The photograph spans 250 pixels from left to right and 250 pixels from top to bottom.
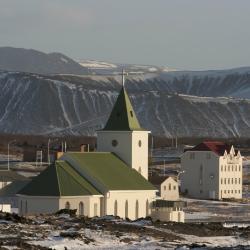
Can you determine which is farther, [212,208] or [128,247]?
[212,208]

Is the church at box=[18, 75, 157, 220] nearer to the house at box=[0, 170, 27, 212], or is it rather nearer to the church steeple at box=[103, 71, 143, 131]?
the church steeple at box=[103, 71, 143, 131]

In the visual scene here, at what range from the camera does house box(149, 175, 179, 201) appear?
99.4m

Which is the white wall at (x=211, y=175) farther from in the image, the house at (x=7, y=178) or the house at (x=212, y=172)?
the house at (x=7, y=178)

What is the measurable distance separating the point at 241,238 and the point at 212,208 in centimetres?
4798

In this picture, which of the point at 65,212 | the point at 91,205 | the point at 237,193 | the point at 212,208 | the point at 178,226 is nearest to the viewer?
the point at 178,226

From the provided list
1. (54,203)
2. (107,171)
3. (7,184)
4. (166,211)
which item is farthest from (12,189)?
(54,203)

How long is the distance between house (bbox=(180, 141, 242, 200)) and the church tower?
33621mm

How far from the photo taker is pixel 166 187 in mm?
100688

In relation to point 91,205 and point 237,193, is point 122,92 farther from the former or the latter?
point 237,193

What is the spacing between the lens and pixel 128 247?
127ft

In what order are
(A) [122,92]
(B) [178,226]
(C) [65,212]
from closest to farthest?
(B) [178,226] → (C) [65,212] → (A) [122,92]

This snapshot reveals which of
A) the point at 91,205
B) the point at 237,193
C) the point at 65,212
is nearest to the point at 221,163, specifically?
the point at 237,193

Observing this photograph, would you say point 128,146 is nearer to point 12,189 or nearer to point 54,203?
point 12,189

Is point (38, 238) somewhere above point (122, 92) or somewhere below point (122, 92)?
below
